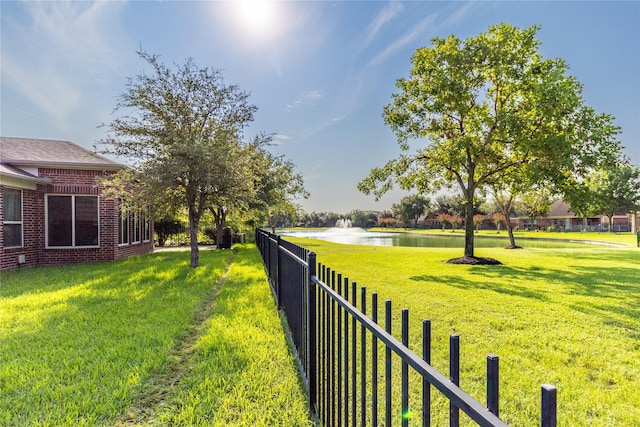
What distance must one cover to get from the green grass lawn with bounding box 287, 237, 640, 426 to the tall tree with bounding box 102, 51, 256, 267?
5.12 meters

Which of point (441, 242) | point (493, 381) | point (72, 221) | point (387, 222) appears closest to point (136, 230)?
point (72, 221)

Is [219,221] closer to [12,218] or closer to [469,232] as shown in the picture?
[12,218]

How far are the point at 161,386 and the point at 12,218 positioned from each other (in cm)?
1032

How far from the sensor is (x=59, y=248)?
10859 mm

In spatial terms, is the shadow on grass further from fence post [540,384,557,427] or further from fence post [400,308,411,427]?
fence post [540,384,557,427]

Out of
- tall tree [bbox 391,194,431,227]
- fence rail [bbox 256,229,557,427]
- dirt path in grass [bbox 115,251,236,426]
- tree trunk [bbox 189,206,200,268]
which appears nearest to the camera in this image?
fence rail [bbox 256,229,557,427]

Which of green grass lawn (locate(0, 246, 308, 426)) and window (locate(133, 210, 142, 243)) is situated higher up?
window (locate(133, 210, 142, 243))

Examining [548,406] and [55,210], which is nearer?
[548,406]

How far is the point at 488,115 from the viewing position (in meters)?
11.0

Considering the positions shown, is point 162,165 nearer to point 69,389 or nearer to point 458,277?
point 69,389

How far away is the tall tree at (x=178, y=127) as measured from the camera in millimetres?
8625

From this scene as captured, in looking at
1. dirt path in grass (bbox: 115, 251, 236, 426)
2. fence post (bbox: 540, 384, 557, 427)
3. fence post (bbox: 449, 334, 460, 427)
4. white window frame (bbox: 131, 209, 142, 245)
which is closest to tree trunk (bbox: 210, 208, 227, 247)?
white window frame (bbox: 131, 209, 142, 245)

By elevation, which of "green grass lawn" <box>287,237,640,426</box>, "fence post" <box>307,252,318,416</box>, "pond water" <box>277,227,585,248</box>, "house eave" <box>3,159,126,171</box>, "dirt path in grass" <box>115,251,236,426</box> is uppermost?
"house eave" <box>3,159,126,171</box>

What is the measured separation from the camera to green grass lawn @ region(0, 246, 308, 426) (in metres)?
2.51
